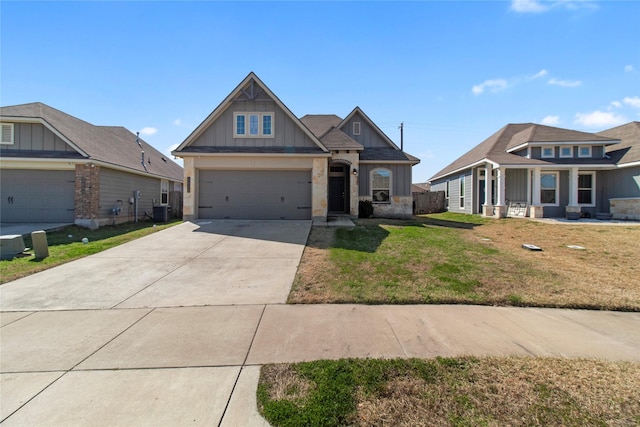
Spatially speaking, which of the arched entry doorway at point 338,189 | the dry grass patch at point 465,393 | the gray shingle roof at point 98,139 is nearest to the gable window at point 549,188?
the arched entry doorway at point 338,189

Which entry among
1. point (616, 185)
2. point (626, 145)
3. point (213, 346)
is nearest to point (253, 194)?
point (213, 346)

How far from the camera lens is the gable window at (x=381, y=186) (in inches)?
702

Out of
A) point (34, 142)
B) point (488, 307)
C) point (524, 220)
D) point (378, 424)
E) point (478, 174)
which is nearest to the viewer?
point (378, 424)

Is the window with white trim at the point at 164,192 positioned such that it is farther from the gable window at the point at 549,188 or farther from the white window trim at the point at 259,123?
the gable window at the point at 549,188

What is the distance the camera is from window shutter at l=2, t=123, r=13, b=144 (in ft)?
45.2

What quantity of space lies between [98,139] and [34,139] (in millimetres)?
3063

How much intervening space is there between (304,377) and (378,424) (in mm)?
893

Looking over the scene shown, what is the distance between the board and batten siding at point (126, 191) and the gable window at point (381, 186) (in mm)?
13717

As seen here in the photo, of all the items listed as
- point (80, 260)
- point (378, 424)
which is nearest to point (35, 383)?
point (378, 424)

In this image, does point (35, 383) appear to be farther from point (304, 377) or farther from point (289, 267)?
point (289, 267)

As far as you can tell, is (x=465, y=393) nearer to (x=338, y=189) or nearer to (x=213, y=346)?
(x=213, y=346)

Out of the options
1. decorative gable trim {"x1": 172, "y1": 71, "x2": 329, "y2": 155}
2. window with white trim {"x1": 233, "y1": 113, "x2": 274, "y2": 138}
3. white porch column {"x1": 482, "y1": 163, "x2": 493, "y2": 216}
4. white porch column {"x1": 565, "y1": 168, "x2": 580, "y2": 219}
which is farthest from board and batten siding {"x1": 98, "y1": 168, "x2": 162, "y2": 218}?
white porch column {"x1": 565, "y1": 168, "x2": 580, "y2": 219}

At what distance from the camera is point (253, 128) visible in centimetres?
1404

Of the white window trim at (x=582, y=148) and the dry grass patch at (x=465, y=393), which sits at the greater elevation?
the white window trim at (x=582, y=148)
